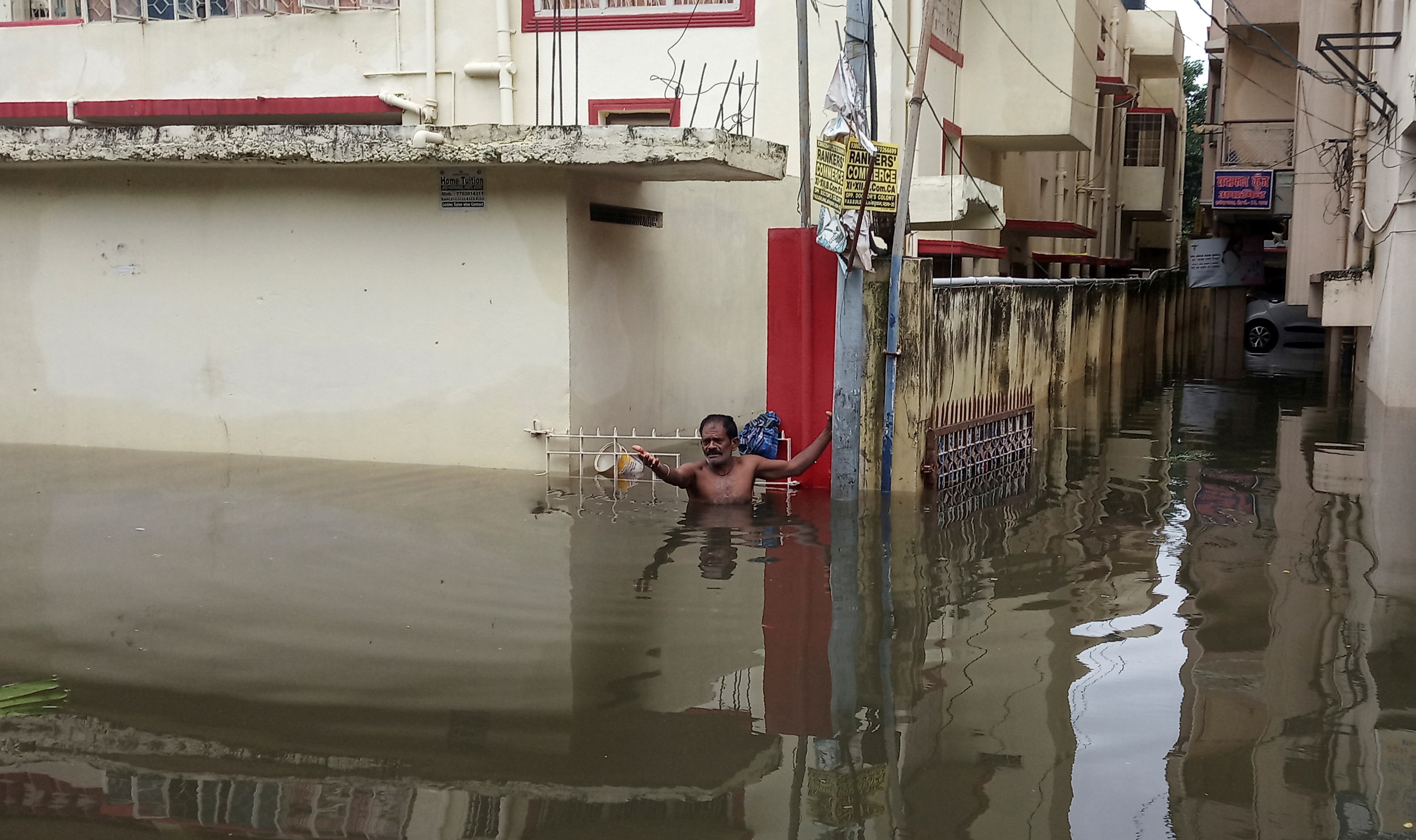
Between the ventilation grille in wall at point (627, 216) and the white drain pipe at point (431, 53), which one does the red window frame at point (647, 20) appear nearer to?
the white drain pipe at point (431, 53)

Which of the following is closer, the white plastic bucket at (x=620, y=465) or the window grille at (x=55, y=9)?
the white plastic bucket at (x=620, y=465)

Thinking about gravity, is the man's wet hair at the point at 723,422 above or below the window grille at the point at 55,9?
below

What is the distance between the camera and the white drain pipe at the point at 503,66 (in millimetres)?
15609

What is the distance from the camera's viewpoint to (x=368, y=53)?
16.5 meters

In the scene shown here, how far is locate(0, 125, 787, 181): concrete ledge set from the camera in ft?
29.3

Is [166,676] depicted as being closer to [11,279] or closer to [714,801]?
[714,801]

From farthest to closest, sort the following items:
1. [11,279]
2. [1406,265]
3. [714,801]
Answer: [1406,265] < [11,279] < [714,801]

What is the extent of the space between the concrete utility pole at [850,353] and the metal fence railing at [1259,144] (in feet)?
67.0

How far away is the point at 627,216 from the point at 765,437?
2.59m

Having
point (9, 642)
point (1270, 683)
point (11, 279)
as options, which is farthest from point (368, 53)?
point (1270, 683)

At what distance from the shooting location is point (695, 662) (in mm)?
5543

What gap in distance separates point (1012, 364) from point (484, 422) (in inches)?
233

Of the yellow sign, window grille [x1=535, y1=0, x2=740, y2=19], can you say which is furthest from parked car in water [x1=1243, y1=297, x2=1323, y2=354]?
the yellow sign

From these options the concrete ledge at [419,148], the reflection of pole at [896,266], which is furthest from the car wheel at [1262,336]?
the reflection of pole at [896,266]
